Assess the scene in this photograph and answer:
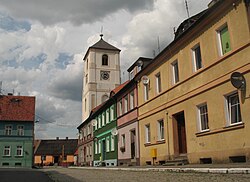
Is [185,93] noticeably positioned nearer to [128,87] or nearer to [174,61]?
[174,61]

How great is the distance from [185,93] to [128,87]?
1044 cm

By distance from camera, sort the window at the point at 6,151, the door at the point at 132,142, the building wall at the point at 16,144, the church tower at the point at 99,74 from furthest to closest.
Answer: the church tower at the point at 99,74, the window at the point at 6,151, the building wall at the point at 16,144, the door at the point at 132,142

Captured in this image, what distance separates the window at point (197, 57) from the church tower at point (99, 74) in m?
44.3

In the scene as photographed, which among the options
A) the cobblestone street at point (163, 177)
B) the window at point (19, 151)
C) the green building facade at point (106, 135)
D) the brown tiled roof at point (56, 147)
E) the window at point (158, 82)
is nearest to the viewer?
the cobblestone street at point (163, 177)

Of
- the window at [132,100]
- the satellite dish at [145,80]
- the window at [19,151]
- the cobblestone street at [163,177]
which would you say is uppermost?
the satellite dish at [145,80]

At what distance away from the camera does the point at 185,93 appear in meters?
16.6

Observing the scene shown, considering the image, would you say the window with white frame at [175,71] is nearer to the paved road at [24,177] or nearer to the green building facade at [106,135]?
the paved road at [24,177]

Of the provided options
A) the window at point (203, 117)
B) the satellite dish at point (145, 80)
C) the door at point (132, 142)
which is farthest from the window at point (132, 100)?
the window at point (203, 117)

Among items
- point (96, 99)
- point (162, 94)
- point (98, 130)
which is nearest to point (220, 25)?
point (162, 94)

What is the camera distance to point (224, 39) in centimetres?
1368

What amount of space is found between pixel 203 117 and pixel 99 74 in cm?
4830

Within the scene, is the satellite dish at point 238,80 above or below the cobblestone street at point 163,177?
above

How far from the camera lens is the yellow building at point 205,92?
39.8 ft

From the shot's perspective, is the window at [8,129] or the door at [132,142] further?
the window at [8,129]
